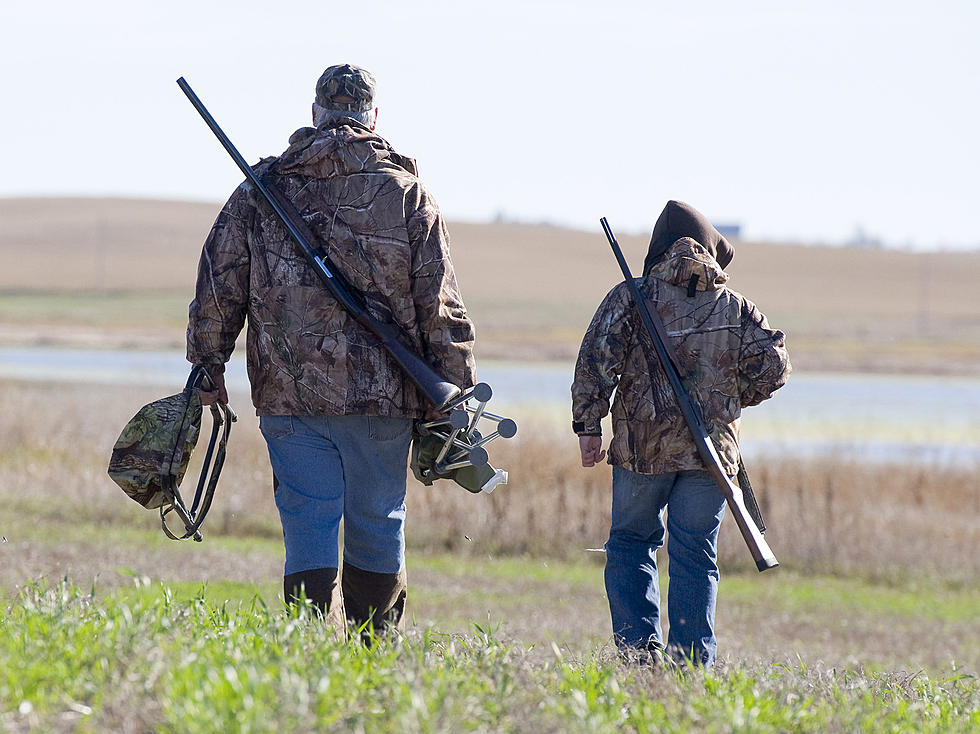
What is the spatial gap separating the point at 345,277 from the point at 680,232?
1434mm

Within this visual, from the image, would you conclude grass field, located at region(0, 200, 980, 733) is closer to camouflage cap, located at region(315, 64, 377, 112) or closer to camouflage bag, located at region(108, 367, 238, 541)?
camouflage bag, located at region(108, 367, 238, 541)

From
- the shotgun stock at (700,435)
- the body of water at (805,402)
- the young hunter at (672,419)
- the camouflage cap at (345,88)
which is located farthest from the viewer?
the body of water at (805,402)

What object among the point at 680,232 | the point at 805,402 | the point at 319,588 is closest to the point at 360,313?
the point at 319,588

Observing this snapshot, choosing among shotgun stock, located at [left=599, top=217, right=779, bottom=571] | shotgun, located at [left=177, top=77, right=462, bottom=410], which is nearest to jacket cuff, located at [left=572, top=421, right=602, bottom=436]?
shotgun stock, located at [left=599, top=217, right=779, bottom=571]

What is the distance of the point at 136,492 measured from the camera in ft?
15.0

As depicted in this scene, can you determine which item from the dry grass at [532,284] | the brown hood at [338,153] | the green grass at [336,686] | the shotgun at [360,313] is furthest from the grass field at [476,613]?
the dry grass at [532,284]

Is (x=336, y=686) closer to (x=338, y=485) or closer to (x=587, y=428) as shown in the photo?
(x=338, y=485)

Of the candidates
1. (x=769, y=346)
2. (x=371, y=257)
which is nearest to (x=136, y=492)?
(x=371, y=257)

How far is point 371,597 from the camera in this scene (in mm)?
4453

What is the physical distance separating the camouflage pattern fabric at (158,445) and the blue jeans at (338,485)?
310 millimetres

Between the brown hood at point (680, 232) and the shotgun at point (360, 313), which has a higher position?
the brown hood at point (680, 232)

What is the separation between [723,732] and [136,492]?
7.66ft

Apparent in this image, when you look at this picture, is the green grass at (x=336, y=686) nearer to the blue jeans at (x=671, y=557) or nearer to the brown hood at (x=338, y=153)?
the blue jeans at (x=671, y=557)

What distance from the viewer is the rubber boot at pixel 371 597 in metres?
4.45
